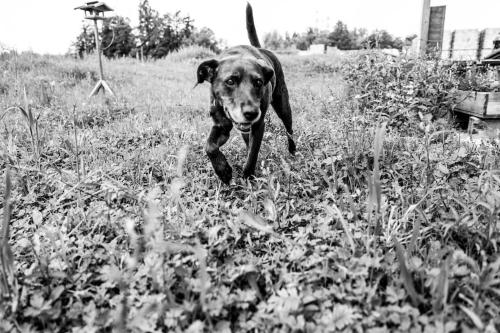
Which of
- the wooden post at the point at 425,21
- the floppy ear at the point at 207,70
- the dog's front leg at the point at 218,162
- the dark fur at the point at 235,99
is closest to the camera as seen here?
the dark fur at the point at 235,99

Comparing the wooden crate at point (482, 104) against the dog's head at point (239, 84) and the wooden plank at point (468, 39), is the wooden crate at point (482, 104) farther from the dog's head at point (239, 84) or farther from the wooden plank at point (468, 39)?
the wooden plank at point (468, 39)

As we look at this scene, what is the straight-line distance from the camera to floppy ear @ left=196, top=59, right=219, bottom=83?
3.29m

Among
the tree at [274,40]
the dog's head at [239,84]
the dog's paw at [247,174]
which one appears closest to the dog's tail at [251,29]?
the dog's head at [239,84]

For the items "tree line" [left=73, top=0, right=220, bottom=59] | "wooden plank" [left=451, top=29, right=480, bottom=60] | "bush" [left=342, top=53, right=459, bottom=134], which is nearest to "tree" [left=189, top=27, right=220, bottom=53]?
"tree line" [left=73, top=0, right=220, bottom=59]

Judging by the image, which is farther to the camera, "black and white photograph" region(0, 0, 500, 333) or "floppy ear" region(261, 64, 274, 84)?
"floppy ear" region(261, 64, 274, 84)

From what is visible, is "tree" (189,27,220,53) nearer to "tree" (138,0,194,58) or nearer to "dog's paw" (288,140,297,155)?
"tree" (138,0,194,58)

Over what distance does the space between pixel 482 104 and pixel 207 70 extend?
3.53 metres

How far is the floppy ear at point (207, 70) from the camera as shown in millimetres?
3292

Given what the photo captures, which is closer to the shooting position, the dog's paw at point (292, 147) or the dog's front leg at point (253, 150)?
the dog's front leg at point (253, 150)

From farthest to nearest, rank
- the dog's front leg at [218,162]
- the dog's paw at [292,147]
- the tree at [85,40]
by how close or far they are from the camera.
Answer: the tree at [85,40], the dog's paw at [292,147], the dog's front leg at [218,162]

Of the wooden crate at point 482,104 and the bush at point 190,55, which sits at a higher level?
the bush at point 190,55

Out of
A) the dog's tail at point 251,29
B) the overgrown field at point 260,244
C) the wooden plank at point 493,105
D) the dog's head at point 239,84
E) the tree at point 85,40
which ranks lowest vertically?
the overgrown field at point 260,244

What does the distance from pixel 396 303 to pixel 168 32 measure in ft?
247

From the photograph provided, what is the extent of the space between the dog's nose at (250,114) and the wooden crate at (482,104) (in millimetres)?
3103
